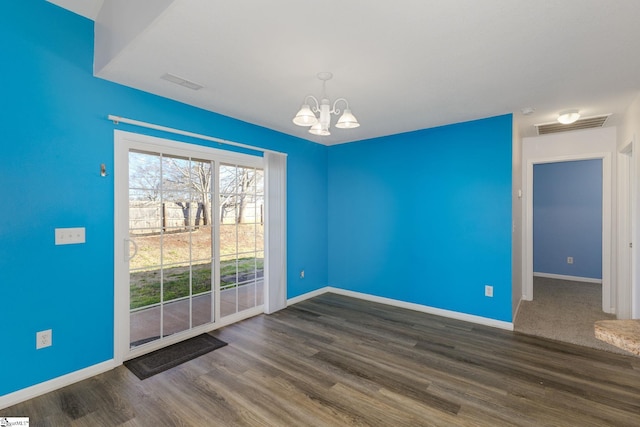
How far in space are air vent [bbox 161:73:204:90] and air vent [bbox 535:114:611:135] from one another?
14.0ft

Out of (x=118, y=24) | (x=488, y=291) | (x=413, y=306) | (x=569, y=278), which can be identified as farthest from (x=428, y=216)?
(x=569, y=278)

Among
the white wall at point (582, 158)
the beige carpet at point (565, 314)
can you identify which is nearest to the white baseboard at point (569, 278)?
the beige carpet at point (565, 314)

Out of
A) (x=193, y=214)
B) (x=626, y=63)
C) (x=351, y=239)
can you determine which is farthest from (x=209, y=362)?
(x=626, y=63)

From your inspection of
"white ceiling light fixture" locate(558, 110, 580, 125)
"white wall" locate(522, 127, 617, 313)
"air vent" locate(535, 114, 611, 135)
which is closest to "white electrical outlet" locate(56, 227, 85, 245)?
"white ceiling light fixture" locate(558, 110, 580, 125)

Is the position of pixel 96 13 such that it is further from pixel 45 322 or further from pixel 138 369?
pixel 138 369

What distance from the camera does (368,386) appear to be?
2387 mm

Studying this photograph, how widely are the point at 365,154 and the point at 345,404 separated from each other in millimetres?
3555

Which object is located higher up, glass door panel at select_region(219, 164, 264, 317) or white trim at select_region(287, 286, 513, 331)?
glass door panel at select_region(219, 164, 264, 317)

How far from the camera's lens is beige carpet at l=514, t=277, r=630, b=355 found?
3.29m

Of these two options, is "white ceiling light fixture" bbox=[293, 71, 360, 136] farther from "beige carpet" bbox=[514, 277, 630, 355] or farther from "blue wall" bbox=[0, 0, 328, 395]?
"beige carpet" bbox=[514, 277, 630, 355]

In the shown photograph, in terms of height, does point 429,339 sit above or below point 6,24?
below

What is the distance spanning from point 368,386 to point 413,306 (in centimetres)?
210

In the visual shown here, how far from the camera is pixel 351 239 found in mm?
4949

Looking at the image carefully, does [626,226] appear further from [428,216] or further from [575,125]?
[428,216]
